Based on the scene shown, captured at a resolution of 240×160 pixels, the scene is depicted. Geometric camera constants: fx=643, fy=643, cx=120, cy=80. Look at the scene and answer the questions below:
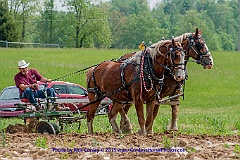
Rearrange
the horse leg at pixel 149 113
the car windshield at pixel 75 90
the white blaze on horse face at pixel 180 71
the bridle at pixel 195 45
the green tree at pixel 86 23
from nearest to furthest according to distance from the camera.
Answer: the white blaze on horse face at pixel 180 71
the horse leg at pixel 149 113
the bridle at pixel 195 45
the car windshield at pixel 75 90
the green tree at pixel 86 23

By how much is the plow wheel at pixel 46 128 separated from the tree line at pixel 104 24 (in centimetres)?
5725

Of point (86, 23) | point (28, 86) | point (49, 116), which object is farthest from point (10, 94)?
point (86, 23)

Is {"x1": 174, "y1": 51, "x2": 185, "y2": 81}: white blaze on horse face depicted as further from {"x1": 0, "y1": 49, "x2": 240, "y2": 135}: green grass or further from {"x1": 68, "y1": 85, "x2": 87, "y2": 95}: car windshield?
{"x1": 68, "y1": 85, "x2": 87, "y2": 95}: car windshield

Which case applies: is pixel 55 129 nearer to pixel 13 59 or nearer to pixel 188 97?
pixel 188 97

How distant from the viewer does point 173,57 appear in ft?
42.2

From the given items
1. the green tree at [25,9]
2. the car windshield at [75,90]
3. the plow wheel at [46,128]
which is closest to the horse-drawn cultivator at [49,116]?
the plow wheel at [46,128]

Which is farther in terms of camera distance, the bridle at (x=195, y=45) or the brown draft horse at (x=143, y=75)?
the bridle at (x=195, y=45)

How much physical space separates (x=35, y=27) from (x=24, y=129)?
310 ft

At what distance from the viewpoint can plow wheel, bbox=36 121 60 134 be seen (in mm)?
13334

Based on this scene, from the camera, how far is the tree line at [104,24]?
306 feet

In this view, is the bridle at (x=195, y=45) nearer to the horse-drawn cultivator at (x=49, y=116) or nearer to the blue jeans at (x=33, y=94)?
the horse-drawn cultivator at (x=49, y=116)

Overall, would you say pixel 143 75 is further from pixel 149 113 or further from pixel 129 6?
pixel 129 6

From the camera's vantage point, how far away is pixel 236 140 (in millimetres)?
11344

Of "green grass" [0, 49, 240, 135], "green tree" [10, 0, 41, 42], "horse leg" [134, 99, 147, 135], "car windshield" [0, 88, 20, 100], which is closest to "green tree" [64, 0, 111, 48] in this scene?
"green tree" [10, 0, 41, 42]
